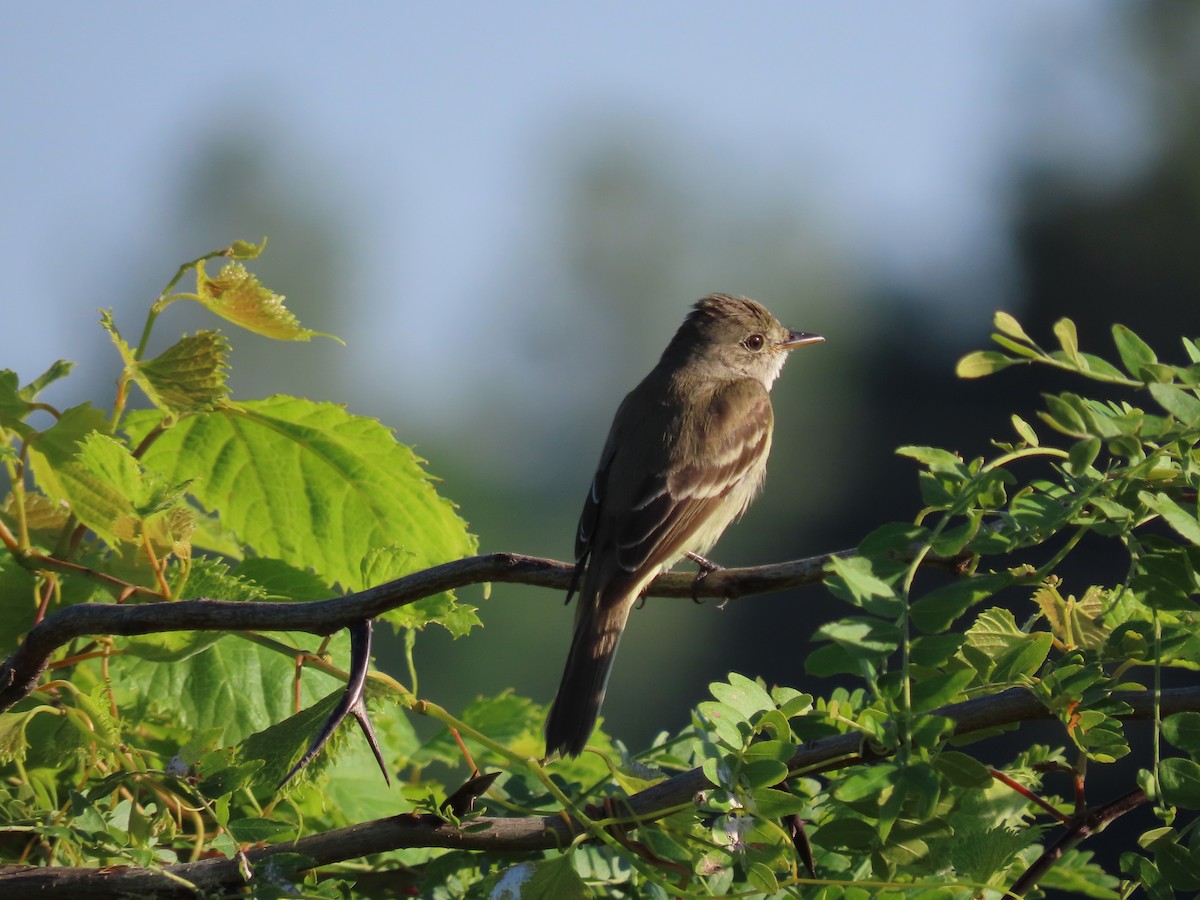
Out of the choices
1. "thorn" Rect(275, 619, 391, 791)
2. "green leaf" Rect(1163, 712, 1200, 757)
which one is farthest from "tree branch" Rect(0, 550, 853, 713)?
"green leaf" Rect(1163, 712, 1200, 757)

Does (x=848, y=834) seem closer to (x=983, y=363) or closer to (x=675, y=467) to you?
(x=983, y=363)

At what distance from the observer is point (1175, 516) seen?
1.57 meters

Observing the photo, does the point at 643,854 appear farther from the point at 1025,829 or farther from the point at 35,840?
the point at 35,840

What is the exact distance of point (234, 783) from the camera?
77.8 inches

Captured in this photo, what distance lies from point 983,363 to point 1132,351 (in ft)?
0.65

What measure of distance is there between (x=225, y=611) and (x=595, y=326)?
85.7m

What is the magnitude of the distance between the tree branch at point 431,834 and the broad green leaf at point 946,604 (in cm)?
17

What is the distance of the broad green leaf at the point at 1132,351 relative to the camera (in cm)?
180

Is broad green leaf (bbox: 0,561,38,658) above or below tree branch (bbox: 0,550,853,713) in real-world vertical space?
below

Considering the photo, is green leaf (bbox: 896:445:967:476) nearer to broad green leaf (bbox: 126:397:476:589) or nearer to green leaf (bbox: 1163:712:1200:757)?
green leaf (bbox: 1163:712:1200:757)

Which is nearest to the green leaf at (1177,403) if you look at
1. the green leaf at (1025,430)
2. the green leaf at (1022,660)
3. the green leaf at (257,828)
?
the green leaf at (1025,430)

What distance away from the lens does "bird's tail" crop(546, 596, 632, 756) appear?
2861mm

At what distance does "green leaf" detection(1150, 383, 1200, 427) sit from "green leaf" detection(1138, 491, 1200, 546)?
0.10 metres

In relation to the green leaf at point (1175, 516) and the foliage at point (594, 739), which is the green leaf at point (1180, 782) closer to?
the foliage at point (594, 739)
